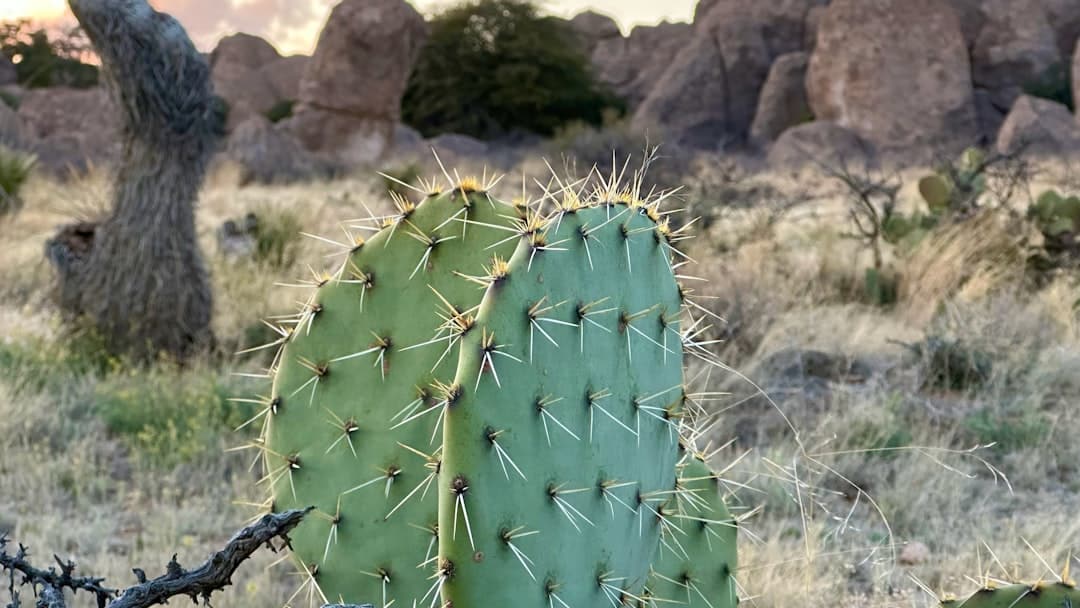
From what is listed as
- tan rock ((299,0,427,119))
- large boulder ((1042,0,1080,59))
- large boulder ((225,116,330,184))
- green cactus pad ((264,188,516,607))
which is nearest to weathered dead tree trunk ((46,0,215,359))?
green cactus pad ((264,188,516,607))

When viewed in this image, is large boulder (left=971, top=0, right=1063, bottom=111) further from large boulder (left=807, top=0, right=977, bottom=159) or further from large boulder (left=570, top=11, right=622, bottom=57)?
A: large boulder (left=570, top=11, right=622, bottom=57)

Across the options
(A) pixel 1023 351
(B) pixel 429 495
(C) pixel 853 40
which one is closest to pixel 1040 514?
(A) pixel 1023 351

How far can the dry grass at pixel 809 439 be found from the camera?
3.15 m

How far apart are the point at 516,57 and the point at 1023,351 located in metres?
25.8

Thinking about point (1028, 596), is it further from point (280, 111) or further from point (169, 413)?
point (280, 111)

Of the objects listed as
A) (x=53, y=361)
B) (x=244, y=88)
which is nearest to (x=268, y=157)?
(x=53, y=361)

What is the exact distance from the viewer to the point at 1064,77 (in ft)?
94.5

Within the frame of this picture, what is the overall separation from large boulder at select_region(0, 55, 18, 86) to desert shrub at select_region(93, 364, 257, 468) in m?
32.3

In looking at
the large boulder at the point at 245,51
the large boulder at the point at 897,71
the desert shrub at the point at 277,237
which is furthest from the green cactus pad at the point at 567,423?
the large boulder at the point at 245,51

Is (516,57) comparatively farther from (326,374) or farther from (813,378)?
(326,374)

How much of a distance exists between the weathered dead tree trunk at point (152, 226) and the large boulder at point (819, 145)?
17653mm

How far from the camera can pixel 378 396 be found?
1802mm

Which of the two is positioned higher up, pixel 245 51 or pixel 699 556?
pixel 245 51

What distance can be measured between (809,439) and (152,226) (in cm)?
314
